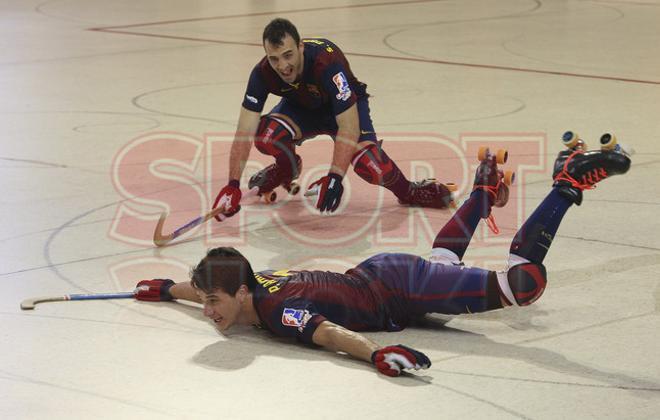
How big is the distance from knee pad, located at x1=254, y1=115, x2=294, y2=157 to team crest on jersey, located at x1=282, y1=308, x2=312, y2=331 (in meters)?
2.73

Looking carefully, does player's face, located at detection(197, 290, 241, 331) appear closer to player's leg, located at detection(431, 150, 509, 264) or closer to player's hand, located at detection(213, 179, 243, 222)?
player's leg, located at detection(431, 150, 509, 264)

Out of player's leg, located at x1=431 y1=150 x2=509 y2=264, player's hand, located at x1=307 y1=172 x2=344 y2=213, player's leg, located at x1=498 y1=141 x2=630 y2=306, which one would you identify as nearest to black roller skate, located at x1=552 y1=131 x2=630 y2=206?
player's leg, located at x1=498 y1=141 x2=630 y2=306

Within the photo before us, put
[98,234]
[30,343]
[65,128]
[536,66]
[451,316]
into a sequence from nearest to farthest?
[30,343] → [451,316] → [98,234] → [65,128] → [536,66]

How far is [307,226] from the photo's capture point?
6910mm

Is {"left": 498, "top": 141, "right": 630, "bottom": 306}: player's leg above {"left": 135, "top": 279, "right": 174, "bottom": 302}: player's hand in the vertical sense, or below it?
above

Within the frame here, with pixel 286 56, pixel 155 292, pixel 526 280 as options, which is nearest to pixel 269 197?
pixel 286 56

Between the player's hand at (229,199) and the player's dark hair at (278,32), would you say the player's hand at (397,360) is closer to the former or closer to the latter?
the player's hand at (229,199)

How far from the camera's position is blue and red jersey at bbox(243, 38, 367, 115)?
22.4ft

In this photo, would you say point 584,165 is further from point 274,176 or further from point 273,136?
point 274,176

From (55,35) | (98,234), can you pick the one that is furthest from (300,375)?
(55,35)

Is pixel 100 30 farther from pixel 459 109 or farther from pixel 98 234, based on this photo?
pixel 98 234

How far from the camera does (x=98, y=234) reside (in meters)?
6.71

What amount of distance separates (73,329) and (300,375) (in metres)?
1.21

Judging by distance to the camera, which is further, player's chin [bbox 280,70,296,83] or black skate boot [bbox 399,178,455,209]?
black skate boot [bbox 399,178,455,209]
